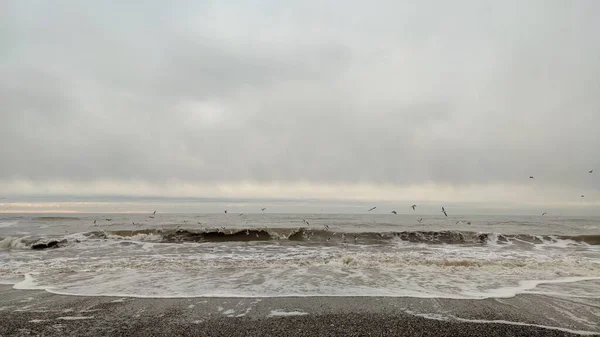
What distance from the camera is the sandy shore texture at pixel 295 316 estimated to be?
19.3 ft

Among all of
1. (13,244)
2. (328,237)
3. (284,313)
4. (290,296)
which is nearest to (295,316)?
(284,313)

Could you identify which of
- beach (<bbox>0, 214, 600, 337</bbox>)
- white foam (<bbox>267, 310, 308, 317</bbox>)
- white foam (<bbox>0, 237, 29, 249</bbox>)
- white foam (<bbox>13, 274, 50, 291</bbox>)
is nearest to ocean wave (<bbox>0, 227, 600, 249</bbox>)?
white foam (<bbox>0, 237, 29, 249</bbox>)

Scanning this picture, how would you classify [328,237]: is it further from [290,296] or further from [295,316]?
[295,316]

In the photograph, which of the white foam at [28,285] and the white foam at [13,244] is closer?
the white foam at [28,285]

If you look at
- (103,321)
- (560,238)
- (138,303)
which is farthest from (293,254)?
(560,238)

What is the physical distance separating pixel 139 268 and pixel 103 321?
22.3 ft

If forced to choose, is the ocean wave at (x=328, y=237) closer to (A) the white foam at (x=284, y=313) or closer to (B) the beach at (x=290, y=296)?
(B) the beach at (x=290, y=296)

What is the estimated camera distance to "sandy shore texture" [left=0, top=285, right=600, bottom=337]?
5.88 metres

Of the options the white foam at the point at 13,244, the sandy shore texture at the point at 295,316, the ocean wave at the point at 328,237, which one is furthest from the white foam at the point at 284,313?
the white foam at the point at 13,244

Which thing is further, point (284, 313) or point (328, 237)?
point (328, 237)

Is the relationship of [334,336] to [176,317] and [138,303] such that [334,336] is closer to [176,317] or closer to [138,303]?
[176,317]

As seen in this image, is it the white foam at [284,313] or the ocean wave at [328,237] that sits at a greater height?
the white foam at [284,313]

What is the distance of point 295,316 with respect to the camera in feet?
22.0

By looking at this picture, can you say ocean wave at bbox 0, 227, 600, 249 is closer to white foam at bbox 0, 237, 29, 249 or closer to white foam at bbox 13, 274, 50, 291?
white foam at bbox 0, 237, 29, 249
